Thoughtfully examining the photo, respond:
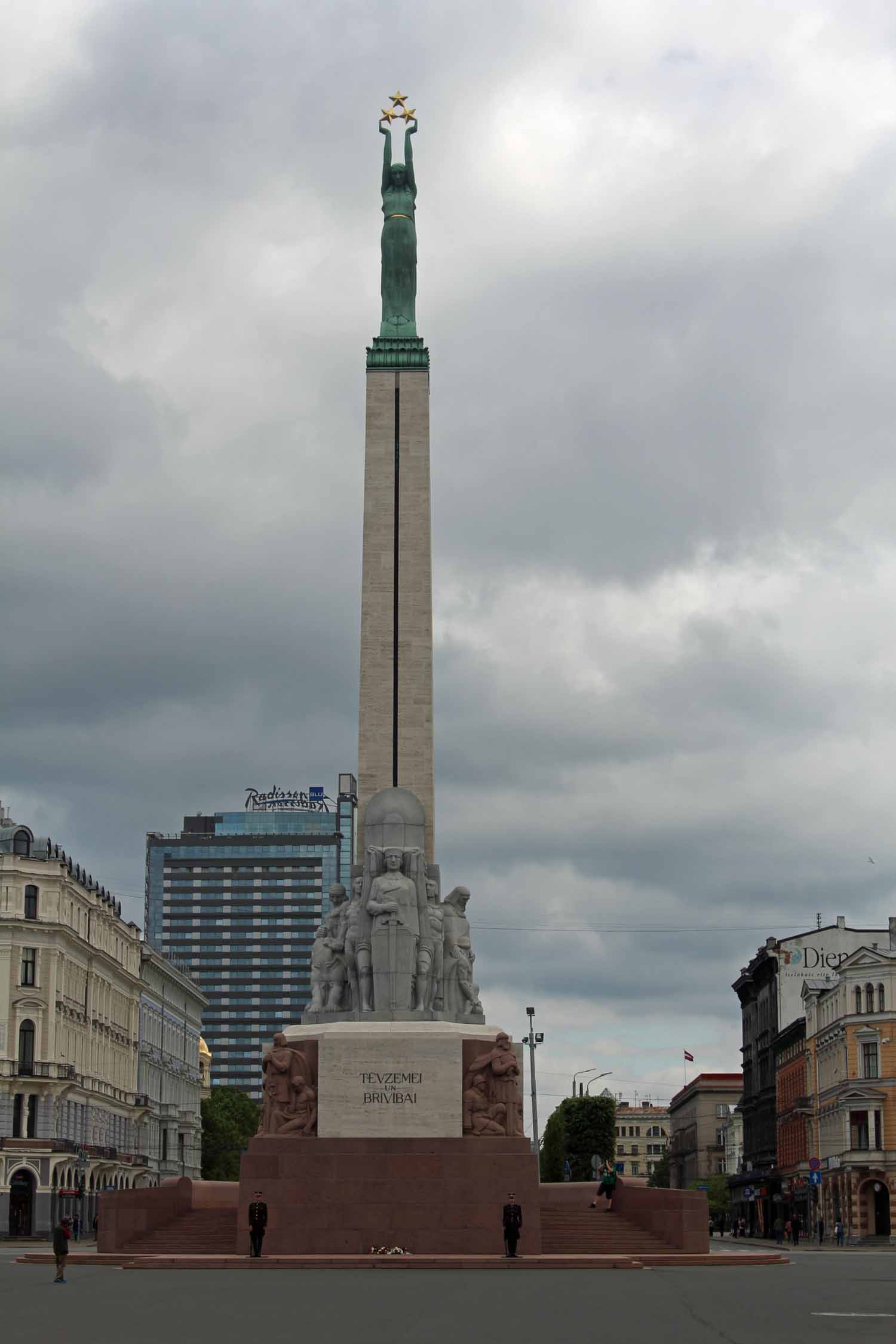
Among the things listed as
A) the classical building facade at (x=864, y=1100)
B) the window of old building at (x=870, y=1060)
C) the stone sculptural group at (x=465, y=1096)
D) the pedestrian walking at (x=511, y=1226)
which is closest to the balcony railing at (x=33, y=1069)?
the classical building facade at (x=864, y=1100)

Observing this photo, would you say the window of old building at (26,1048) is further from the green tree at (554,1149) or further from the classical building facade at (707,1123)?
the classical building facade at (707,1123)

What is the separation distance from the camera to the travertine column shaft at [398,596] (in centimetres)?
4884

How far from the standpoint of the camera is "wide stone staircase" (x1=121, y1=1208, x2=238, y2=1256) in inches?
1373

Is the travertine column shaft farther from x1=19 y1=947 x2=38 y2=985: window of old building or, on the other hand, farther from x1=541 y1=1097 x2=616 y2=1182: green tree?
x1=541 y1=1097 x2=616 y2=1182: green tree

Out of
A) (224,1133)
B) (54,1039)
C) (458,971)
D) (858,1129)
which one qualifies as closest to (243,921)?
(224,1133)

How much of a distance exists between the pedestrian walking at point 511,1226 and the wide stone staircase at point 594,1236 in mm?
1904

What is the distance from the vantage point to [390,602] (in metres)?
50.1

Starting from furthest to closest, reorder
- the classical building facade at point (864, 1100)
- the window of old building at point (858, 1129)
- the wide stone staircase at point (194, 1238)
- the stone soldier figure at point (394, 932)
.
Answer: the window of old building at point (858, 1129) → the classical building facade at point (864, 1100) → the stone soldier figure at point (394, 932) → the wide stone staircase at point (194, 1238)

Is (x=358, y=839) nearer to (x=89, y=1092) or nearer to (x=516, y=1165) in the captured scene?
(x=516, y=1165)

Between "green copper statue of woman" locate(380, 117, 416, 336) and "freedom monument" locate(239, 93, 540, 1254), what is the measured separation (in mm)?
57

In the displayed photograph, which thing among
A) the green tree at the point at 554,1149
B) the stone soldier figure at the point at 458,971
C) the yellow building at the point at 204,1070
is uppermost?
the stone soldier figure at the point at 458,971

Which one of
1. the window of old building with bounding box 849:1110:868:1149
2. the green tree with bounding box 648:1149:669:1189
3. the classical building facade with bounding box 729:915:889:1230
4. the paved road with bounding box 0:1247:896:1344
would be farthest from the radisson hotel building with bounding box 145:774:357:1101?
the paved road with bounding box 0:1247:896:1344

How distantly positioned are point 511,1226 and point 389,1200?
9.62 ft

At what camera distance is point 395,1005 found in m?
40.4
